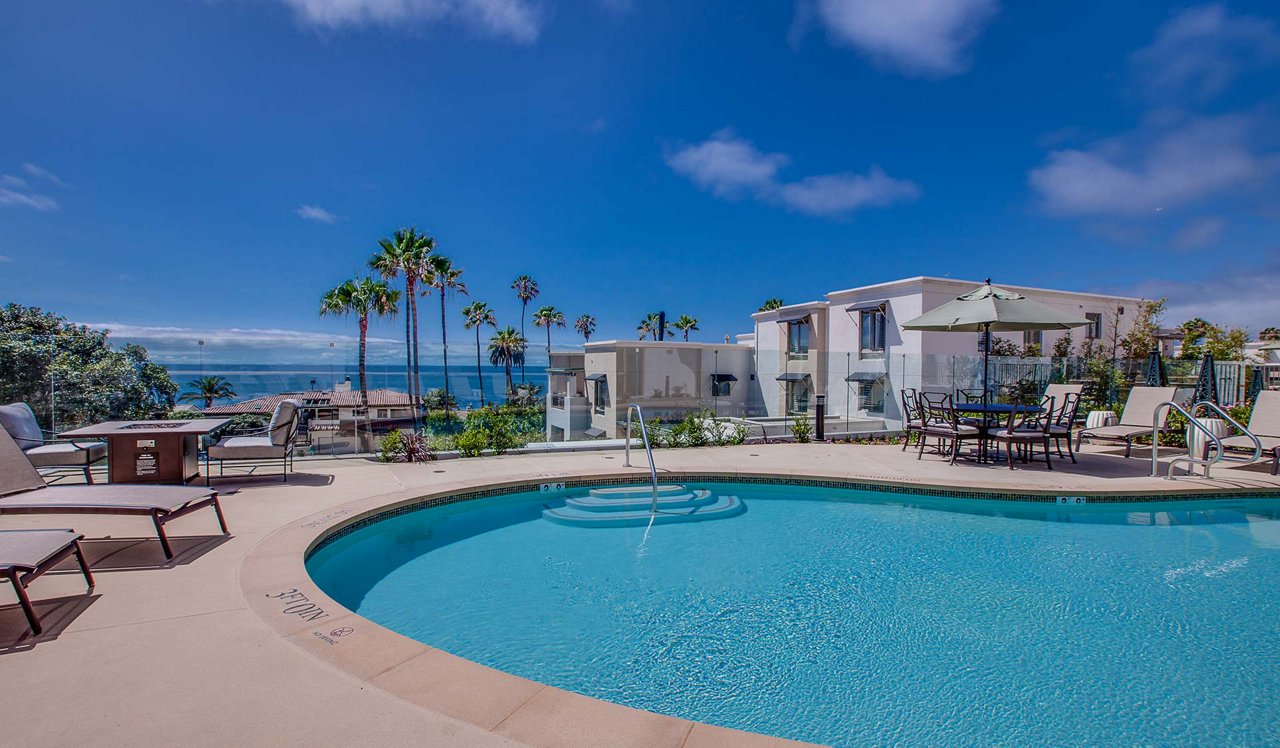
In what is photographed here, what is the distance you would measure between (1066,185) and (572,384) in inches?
767

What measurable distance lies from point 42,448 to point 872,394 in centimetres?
1481

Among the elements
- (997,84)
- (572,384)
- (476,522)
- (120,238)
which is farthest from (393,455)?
(120,238)

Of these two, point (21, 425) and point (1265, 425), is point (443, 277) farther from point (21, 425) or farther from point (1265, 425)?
point (1265, 425)

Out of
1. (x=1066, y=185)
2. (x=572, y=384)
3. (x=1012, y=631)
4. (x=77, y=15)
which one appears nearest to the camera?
(x=1012, y=631)

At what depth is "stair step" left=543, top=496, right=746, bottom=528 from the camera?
557cm

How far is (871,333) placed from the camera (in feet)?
62.8

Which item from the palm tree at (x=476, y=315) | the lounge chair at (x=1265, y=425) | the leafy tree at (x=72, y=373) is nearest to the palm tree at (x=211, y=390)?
the leafy tree at (x=72, y=373)

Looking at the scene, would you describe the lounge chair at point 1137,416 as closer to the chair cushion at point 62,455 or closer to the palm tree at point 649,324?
the chair cushion at point 62,455

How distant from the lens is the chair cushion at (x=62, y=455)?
17.5ft

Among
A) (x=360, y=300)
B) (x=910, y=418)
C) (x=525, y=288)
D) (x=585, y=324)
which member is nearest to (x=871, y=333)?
(x=910, y=418)

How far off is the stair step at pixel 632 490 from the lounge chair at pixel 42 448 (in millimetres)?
5136

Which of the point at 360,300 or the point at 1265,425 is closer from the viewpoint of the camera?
the point at 1265,425

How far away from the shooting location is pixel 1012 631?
Answer: 132 inches

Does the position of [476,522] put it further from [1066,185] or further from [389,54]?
[1066,185]
